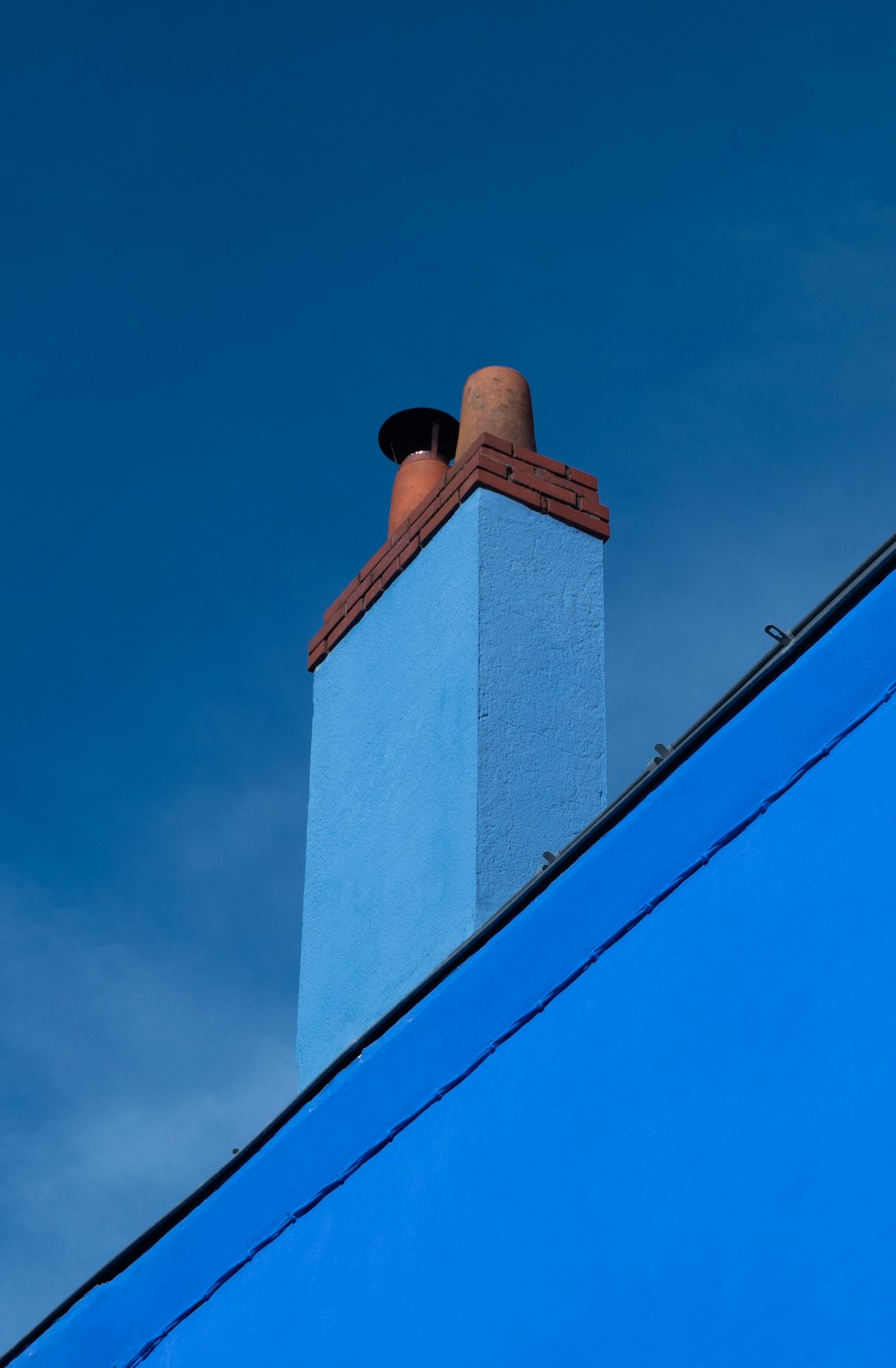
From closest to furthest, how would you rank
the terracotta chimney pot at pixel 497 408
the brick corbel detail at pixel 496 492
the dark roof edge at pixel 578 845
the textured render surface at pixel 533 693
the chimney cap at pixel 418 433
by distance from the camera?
the dark roof edge at pixel 578 845 < the textured render surface at pixel 533 693 < the brick corbel detail at pixel 496 492 < the terracotta chimney pot at pixel 497 408 < the chimney cap at pixel 418 433

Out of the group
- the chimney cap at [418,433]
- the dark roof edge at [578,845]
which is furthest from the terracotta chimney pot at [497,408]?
the dark roof edge at [578,845]

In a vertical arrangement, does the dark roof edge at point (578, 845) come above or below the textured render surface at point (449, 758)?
below

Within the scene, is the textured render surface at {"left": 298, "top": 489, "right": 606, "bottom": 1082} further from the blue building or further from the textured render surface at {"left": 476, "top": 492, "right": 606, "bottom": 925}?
the blue building

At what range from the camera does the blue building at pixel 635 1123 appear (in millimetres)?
2467

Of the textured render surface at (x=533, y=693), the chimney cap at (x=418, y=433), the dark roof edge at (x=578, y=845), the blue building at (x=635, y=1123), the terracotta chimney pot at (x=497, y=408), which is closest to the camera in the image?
the blue building at (x=635, y=1123)

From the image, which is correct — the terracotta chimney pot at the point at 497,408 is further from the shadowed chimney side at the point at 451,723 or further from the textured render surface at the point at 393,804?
the textured render surface at the point at 393,804

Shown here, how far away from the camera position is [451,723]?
5047 millimetres

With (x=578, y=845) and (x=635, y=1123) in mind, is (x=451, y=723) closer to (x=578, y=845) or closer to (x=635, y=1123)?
(x=578, y=845)

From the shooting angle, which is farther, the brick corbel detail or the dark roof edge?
the brick corbel detail

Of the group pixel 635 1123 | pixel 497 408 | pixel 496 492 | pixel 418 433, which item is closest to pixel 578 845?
pixel 635 1123

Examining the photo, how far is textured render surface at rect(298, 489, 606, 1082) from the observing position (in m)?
4.79

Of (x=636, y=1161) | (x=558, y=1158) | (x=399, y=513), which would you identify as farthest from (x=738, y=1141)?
(x=399, y=513)

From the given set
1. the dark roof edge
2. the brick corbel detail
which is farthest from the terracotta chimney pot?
the dark roof edge

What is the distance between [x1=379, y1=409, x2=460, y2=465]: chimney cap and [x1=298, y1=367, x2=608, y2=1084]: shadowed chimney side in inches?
26.7
